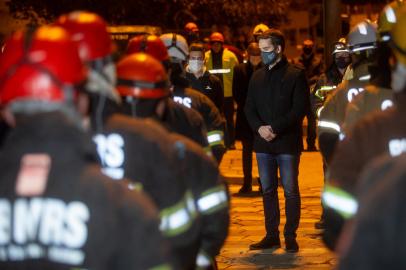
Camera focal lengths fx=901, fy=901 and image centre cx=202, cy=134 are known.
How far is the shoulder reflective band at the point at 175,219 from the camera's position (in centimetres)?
406

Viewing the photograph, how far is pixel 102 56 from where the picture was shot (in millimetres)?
4355

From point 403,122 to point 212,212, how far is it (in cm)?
133

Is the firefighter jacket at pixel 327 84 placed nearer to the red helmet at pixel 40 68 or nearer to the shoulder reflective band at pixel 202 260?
the shoulder reflective band at pixel 202 260

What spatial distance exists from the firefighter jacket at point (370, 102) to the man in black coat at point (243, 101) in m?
6.95

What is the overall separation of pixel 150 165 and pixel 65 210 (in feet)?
3.56

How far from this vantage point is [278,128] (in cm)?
892

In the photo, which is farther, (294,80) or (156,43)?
(294,80)

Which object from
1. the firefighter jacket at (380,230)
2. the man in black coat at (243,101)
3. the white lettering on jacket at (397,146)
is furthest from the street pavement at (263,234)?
the firefighter jacket at (380,230)

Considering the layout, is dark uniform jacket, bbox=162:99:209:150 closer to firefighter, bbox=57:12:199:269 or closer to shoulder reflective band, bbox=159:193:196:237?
firefighter, bbox=57:12:199:269

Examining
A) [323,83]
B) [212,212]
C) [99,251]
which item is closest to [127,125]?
[212,212]

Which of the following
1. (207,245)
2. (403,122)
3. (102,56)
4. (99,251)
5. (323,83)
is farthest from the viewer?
(323,83)

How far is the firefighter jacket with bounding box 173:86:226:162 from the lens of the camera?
6.94m

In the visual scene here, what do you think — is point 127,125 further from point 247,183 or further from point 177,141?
point 247,183

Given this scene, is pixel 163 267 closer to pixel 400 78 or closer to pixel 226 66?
pixel 400 78
